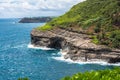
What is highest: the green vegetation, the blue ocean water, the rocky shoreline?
the green vegetation

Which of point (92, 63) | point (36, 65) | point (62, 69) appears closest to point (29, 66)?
point (36, 65)

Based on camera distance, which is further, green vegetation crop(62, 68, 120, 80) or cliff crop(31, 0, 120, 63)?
cliff crop(31, 0, 120, 63)

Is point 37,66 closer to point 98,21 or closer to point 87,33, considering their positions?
point 87,33

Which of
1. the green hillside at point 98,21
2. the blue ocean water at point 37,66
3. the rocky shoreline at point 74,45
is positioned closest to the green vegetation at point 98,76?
the blue ocean water at point 37,66

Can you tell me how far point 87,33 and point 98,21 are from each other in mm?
12323

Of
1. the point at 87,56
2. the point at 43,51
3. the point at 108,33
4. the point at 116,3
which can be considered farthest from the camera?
the point at 116,3

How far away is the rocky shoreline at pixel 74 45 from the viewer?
Answer: 128875 mm

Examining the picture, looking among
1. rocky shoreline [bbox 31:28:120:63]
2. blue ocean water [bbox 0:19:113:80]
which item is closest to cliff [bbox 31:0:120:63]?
rocky shoreline [bbox 31:28:120:63]

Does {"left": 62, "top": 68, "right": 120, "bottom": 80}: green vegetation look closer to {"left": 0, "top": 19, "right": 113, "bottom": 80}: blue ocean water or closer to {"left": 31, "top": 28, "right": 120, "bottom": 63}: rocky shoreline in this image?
{"left": 0, "top": 19, "right": 113, "bottom": 80}: blue ocean water

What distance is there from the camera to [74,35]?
500ft

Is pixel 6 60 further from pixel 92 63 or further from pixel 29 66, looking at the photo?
pixel 92 63

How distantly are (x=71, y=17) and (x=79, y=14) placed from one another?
181 inches

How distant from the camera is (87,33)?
152000 millimetres

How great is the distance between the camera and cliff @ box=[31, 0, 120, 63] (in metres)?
131
